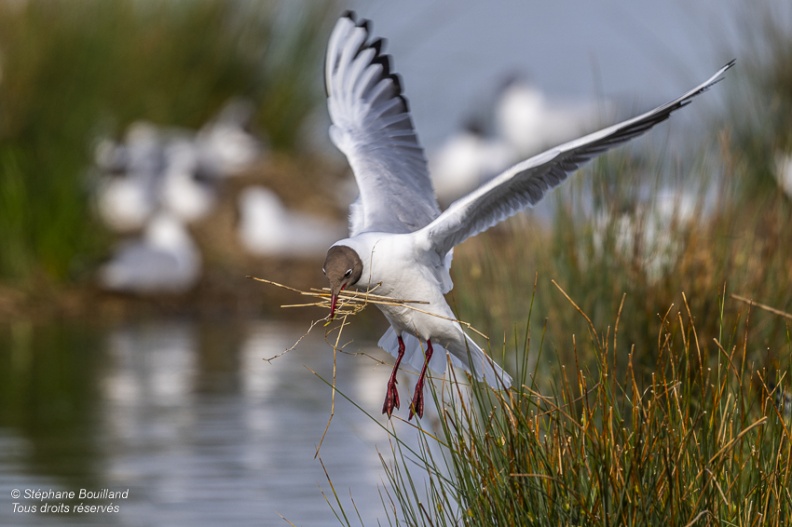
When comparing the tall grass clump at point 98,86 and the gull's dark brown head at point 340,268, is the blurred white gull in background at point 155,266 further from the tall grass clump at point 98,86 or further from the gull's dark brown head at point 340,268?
the gull's dark brown head at point 340,268

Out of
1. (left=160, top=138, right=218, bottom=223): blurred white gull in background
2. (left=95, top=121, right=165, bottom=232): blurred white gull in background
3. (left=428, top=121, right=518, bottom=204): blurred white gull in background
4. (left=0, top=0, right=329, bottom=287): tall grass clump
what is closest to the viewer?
(left=0, top=0, right=329, bottom=287): tall grass clump

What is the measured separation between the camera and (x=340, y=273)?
435 cm

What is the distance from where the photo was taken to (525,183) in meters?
4.77

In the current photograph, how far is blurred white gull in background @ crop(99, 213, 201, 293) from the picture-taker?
1352cm

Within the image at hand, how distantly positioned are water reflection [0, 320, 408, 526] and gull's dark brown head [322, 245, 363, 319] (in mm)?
1570

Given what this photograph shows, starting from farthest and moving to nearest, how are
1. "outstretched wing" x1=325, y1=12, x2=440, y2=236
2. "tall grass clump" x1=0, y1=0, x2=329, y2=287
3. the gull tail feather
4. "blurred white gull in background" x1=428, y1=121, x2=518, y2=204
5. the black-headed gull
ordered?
"blurred white gull in background" x1=428, y1=121, x2=518, y2=204 → "tall grass clump" x1=0, y1=0, x2=329, y2=287 → "outstretched wing" x1=325, y1=12, x2=440, y2=236 → the gull tail feather → the black-headed gull

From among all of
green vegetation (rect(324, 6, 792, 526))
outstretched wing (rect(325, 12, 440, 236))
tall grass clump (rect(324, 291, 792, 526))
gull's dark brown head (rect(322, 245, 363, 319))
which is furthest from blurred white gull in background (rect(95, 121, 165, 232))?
tall grass clump (rect(324, 291, 792, 526))

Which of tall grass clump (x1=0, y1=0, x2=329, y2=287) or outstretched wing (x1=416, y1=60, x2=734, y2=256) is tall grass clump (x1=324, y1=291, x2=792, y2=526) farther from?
tall grass clump (x1=0, y1=0, x2=329, y2=287)

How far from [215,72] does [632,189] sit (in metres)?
12.1

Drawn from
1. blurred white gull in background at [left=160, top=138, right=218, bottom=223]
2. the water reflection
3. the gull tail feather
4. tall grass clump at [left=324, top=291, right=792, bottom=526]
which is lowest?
the water reflection

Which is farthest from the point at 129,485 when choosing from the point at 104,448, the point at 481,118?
the point at 481,118

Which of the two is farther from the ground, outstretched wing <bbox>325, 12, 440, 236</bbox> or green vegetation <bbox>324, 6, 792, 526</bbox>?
outstretched wing <bbox>325, 12, 440, 236</bbox>

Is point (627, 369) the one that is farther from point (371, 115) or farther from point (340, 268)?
point (371, 115)

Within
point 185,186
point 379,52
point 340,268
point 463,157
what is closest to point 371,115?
point 379,52
